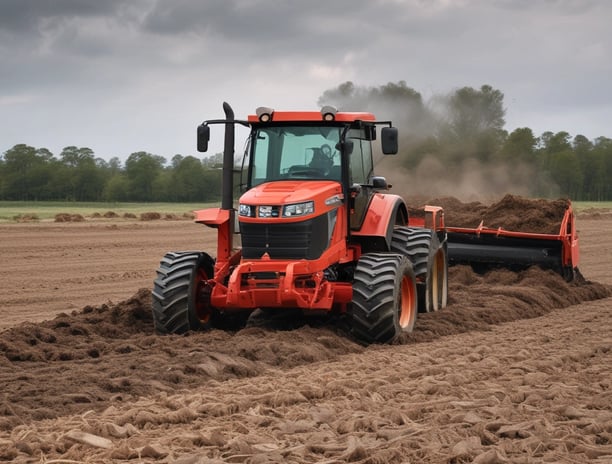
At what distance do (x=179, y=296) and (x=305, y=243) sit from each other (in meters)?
1.53

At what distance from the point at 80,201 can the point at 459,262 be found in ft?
150

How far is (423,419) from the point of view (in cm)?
686

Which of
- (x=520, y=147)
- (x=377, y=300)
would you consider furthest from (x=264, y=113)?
(x=520, y=147)

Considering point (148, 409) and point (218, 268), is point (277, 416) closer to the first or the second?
point (148, 409)

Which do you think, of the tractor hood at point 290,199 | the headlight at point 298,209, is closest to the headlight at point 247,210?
the tractor hood at point 290,199

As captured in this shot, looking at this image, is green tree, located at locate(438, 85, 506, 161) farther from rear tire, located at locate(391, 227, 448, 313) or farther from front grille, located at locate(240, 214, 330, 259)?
front grille, located at locate(240, 214, 330, 259)

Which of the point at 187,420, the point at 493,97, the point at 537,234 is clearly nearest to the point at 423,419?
the point at 187,420

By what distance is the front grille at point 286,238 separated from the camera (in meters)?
10.6

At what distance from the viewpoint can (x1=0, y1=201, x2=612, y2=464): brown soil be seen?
19.8 feet

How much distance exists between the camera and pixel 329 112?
1102cm

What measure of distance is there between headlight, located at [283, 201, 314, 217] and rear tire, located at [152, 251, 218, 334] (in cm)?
134

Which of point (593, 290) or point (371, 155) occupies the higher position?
point (371, 155)

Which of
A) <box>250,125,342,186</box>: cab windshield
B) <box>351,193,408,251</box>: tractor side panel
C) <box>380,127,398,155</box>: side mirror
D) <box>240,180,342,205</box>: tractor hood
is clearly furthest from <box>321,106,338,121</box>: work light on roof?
<box>351,193,408,251</box>: tractor side panel

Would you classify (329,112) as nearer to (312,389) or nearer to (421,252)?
(421,252)
